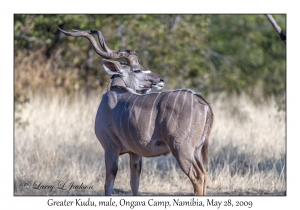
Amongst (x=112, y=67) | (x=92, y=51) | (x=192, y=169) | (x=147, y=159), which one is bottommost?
(x=147, y=159)

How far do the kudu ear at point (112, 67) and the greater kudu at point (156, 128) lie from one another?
0.35 metres

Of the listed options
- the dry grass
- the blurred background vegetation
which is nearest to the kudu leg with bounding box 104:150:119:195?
the dry grass

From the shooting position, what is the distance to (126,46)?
10359 millimetres

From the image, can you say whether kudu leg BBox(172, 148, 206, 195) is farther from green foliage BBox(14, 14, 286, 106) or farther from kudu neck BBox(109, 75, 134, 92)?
green foliage BBox(14, 14, 286, 106)

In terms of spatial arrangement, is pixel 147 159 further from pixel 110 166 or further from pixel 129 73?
pixel 110 166

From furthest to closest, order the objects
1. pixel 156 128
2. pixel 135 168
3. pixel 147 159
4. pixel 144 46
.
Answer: pixel 144 46 → pixel 147 159 → pixel 135 168 → pixel 156 128

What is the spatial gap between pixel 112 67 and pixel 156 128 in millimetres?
1194

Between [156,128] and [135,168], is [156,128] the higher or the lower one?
the higher one

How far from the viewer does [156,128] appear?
4.66 m

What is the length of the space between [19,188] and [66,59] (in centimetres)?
515

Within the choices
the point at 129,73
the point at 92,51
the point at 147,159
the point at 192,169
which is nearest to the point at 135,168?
the point at 192,169

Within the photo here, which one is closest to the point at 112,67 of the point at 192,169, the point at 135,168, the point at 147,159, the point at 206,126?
the point at 135,168

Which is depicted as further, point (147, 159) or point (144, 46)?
point (144, 46)

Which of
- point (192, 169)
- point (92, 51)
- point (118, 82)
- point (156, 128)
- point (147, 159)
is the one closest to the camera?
point (192, 169)
